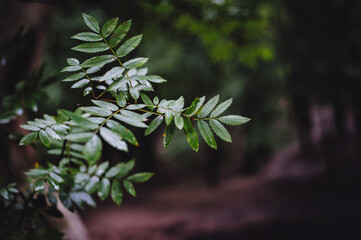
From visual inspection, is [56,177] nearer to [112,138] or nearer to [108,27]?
[112,138]

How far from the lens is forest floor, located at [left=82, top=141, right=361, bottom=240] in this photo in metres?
3.87

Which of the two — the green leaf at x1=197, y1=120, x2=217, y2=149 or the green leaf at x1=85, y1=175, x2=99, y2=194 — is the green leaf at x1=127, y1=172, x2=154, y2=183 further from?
the green leaf at x1=197, y1=120, x2=217, y2=149

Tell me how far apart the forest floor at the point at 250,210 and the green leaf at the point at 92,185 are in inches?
102

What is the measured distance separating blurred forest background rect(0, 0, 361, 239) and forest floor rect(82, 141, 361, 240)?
0.12 feet

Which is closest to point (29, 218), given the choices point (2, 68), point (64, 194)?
point (64, 194)

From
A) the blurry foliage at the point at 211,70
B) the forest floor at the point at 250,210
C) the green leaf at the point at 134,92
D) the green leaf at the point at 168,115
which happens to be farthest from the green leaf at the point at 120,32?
the blurry foliage at the point at 211,70

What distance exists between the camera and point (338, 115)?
576cm

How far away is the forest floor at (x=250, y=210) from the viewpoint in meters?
3.87

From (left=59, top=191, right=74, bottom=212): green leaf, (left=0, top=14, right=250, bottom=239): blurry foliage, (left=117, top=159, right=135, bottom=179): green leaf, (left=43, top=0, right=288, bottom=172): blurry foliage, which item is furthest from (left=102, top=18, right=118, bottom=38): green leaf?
(left=43, top=0, right=288, bottom=172): blurry foliage

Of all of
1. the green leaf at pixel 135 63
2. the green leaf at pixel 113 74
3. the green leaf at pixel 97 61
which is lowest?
the green leaf at pixel 113 74

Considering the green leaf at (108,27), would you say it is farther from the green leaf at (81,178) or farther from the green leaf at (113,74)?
the green leaf at (81,178)

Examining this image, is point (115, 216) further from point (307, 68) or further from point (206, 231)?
point (307, 68)

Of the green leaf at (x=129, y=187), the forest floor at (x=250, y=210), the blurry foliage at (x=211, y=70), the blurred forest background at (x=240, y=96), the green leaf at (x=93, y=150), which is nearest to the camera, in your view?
the green leaf at (x=93, y=150)

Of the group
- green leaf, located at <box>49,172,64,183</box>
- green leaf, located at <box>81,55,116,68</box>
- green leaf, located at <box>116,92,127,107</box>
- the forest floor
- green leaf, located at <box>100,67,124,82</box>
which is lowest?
the forest floor
